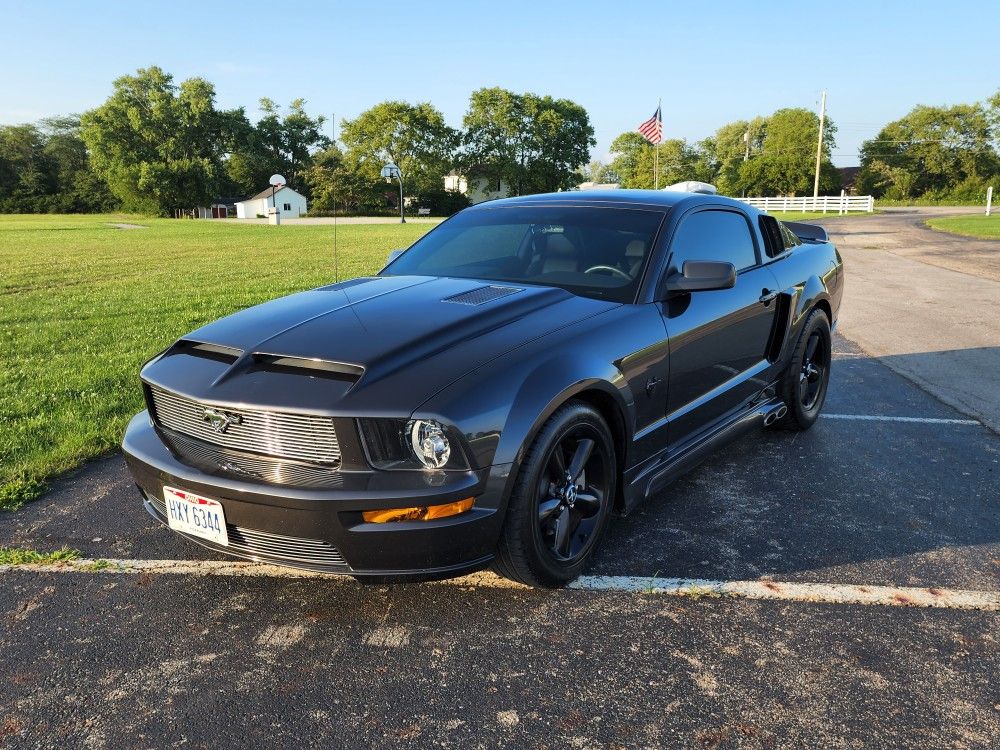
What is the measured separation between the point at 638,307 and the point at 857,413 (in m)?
3.10

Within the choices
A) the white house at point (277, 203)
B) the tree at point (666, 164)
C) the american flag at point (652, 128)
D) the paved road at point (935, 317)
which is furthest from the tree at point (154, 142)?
the paved road at point (935, 317)

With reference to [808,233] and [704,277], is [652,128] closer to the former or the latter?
[808,233]

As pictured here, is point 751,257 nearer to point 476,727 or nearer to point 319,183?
point 476,727

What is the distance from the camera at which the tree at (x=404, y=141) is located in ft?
279

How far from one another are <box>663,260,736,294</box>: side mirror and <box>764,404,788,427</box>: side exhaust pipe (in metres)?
1.38

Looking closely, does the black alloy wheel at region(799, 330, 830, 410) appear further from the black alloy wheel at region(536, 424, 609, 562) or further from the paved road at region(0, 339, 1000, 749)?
the black alloy wheel at region(536, 424, 609, 562)

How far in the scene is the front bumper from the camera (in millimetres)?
2428

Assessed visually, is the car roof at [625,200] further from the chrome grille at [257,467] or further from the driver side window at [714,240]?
the chrome grille at [257,467]


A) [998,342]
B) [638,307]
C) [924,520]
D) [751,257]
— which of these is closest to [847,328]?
[998,342]

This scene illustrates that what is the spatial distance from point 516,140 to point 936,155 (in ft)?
153

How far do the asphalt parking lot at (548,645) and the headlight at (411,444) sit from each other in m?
0.67

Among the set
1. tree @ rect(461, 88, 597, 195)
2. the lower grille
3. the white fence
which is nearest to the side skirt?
the lower grille

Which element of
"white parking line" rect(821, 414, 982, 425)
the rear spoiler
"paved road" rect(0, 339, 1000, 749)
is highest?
the rear spoiler

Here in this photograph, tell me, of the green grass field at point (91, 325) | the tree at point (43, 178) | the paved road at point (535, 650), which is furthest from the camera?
the tree at point (43, 178)
